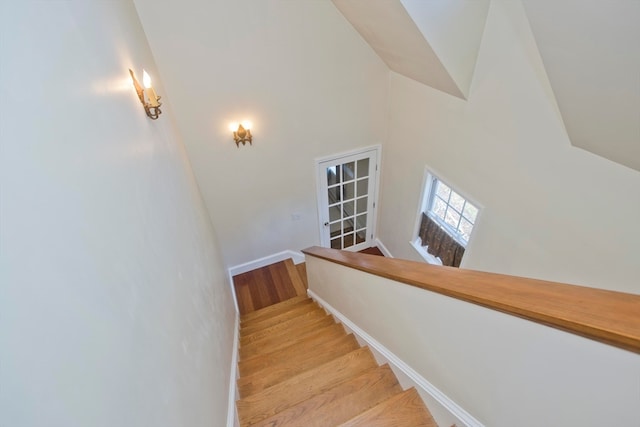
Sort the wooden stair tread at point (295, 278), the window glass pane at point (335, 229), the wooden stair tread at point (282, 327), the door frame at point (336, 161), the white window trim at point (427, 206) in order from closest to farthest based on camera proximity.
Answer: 1. the white window trim at point (427, 206)
2. the wooden stair tread at point (282, 327)
3. the door frame at point (336, 161)
4. the wooden stair tread at point (295, 278)
5. the window glass pane at point (335, 229)

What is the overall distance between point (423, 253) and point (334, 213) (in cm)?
146

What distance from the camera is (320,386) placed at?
2016 millimetres

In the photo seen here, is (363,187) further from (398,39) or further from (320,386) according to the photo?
(320,386)

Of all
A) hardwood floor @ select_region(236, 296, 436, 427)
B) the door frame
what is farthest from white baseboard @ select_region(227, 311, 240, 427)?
the door frame

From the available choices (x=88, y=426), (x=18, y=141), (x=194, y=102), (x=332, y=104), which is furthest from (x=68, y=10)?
(x=332, y=104)

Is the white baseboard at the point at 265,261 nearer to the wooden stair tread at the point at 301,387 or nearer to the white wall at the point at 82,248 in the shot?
the wooden stair tread at the point at 301,387

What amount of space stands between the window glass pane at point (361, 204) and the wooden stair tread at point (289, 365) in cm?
248

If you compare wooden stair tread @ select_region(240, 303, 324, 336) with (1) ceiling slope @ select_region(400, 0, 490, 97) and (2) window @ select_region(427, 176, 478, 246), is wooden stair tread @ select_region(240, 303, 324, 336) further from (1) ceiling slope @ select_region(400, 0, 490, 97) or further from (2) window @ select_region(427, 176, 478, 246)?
(1) ceiling slope @ select_region(400, 0, 490, 97)

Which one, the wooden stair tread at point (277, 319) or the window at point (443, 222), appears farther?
the wooden stair tread at point (277, 319)

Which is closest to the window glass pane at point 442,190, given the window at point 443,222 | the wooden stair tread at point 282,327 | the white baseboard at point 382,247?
the window at point 443,222

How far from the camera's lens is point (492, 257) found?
287 centimetres

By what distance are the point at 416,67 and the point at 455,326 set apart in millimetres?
2427

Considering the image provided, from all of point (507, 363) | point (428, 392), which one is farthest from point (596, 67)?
point (428, 392)

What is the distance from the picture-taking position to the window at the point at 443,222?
3.25 metres
